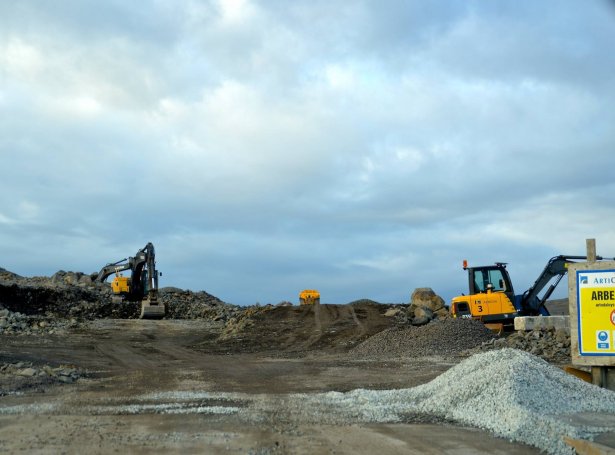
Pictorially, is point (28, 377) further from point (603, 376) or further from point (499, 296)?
point (499, 296)

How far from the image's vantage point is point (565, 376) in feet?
38.1

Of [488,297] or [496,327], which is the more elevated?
[488,297]

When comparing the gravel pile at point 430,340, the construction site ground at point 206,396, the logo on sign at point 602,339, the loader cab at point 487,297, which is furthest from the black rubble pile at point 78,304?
the logo on sign at point 602,339

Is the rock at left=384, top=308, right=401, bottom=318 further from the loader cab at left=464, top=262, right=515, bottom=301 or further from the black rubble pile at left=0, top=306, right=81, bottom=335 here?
the black rubble pile at left=0, top=306, right=81, bottom=335

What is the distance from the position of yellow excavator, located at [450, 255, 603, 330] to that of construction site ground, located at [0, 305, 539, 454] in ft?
16.7

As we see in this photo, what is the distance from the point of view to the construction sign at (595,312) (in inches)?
473

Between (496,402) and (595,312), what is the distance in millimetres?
2999

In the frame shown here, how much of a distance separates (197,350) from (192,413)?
19.9 meters

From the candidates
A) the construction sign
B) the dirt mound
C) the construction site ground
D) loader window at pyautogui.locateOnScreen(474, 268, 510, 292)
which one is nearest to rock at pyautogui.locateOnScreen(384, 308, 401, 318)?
the dirt mound

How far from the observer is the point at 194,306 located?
177 feet

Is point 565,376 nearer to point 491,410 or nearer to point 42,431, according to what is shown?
point 491,410

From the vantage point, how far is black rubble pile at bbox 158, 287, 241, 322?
160 feet

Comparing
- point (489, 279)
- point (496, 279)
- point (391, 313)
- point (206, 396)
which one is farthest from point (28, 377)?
point (391, 313)

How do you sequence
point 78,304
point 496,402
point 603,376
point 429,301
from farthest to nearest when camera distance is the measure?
point 78,304
point 429,301
point 603,376
point 496,402
